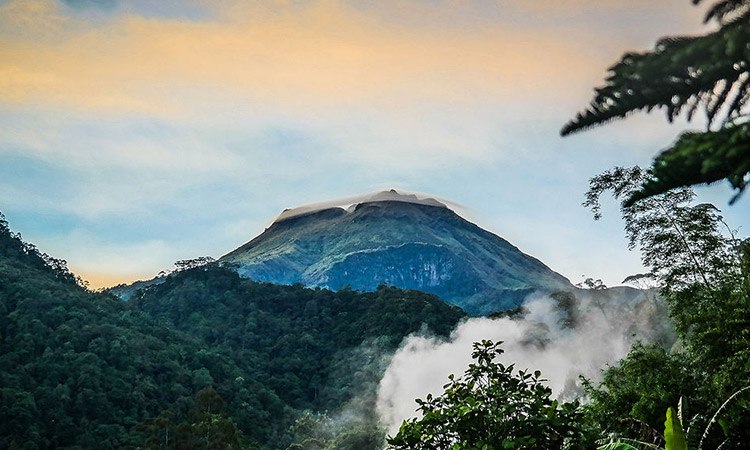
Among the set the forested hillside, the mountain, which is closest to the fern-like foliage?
the forested hillside

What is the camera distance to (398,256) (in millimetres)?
143875

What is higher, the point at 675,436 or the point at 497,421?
the point at 497,421

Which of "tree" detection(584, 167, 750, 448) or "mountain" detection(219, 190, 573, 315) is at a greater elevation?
"mountain" detection(219, 190, 573, 315)

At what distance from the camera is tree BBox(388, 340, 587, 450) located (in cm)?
602

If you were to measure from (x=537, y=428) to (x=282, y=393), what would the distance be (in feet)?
155

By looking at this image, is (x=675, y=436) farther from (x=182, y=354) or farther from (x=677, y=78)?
(x=182, y=354)

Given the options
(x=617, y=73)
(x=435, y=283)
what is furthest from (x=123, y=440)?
(x=435, y=283)

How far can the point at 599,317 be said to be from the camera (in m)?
39.9

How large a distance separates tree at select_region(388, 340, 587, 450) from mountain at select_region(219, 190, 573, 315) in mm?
109067

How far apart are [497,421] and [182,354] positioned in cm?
4405

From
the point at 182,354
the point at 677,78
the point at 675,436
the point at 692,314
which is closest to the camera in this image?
the point at 677,78

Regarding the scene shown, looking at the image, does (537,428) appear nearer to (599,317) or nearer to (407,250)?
(599,317)

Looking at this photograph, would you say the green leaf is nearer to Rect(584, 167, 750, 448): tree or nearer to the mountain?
Rect(584, 167, 750, 448): tree

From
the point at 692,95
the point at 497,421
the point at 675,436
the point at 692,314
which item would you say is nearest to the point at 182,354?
the point at 692,314
